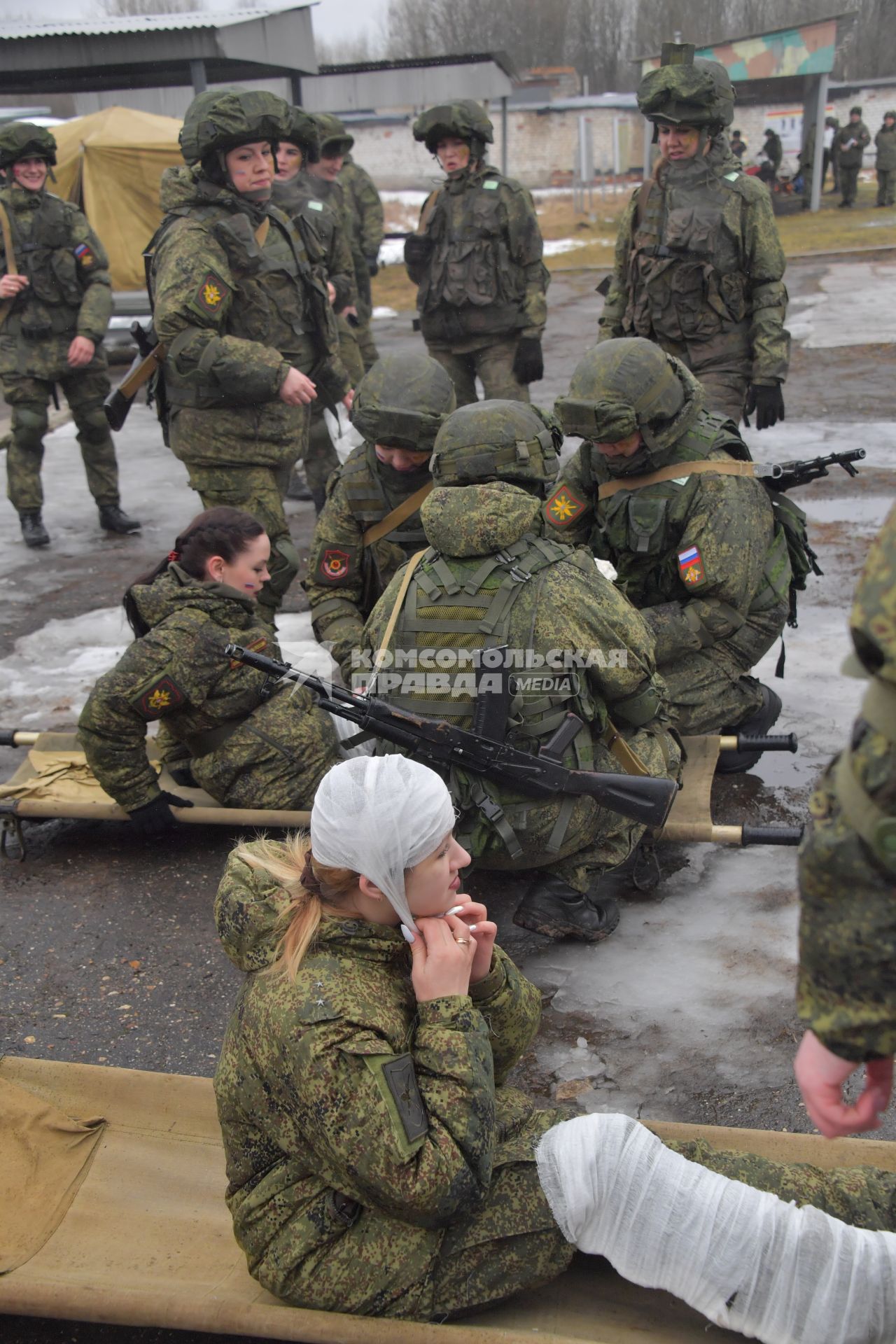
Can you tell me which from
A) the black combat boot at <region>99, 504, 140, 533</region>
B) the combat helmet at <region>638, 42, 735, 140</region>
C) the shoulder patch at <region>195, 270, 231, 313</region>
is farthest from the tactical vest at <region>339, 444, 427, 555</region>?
the black combat boot at <region>99, 504, 140, 533</region>

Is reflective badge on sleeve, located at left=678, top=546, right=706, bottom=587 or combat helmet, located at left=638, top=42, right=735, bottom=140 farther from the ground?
combat helmet, located at left=638, top=42, right=735, bottom=140

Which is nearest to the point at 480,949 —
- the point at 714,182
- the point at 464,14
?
the point at 714,182

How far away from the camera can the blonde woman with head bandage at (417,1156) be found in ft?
7.00

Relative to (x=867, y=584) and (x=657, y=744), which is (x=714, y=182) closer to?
(x=657, y=744)

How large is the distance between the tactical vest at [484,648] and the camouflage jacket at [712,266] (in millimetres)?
3355

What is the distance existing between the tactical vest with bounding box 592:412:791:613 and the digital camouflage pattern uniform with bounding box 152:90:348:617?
5.89 ft

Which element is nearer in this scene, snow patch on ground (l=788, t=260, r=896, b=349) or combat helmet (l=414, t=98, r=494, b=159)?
combat helmet (l=414, t=98, r=494, b=159)

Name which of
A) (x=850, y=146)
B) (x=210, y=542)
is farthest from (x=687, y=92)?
(x=850, y=146)

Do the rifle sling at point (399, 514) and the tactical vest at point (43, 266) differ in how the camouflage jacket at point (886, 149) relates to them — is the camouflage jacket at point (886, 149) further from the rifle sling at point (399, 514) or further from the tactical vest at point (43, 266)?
the rifle sling at point (399, 514)

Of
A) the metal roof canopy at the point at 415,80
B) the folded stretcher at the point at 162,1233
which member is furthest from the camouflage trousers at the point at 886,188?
the folded stretcher at the point at 162,1233

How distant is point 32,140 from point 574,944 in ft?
19.6

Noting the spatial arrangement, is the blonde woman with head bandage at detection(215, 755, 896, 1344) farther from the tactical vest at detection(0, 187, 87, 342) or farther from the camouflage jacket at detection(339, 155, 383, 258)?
the camouflage jacket at detection(339, 155, 383, 258)

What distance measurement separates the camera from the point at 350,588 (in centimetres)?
502

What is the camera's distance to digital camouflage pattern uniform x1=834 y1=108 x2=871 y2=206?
2520cm
